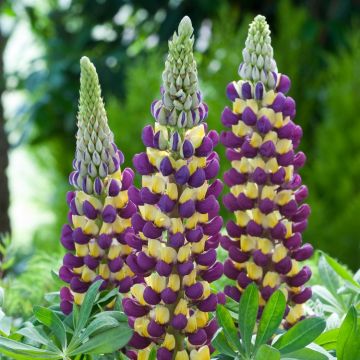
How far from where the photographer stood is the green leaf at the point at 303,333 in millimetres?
782

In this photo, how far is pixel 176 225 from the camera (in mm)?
810

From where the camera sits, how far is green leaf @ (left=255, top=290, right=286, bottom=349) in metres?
0.81

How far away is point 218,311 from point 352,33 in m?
3.10

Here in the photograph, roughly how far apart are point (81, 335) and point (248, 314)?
0.17m

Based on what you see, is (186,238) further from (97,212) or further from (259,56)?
(259,56)

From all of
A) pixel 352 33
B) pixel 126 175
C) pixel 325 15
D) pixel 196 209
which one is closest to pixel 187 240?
pixel 196 209

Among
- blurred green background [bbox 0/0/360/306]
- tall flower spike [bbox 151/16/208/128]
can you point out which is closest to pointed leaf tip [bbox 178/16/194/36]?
tall flower spike [bbox 151/16/208/128]

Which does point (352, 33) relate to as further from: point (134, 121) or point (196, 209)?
point (196, 209)

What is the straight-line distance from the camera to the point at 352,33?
12.2 feet

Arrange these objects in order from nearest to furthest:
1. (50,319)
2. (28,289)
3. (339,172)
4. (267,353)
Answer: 1. (267,353)
2. (50,319)
3. (28,289)
4. (339,172)

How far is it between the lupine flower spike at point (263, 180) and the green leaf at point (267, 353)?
8.1 inches

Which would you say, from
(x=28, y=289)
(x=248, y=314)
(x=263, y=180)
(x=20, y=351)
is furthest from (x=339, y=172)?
(x=20, y=351)

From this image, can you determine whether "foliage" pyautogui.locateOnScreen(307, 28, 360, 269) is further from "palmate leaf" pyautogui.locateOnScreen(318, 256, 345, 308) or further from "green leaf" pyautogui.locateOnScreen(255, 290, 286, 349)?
"green leaf" pyautogui.locateOnScreen(255, 290, 286, 349)

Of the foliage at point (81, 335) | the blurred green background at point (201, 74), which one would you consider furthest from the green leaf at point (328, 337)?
the blurred green background at point (201, 74)
